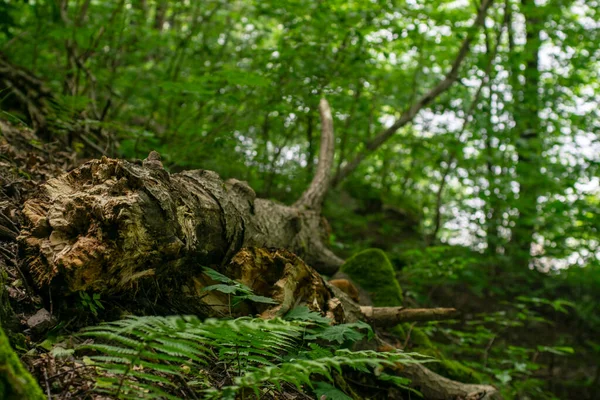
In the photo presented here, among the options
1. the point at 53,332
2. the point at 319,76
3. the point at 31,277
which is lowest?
the point at 53,332

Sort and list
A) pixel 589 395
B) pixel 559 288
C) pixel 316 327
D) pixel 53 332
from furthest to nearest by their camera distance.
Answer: pixel 559 288, pixel 589 395, pixel 316 327, pixel 53 332

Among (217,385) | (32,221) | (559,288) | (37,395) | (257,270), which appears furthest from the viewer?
(559,288)

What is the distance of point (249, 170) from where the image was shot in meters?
6.15

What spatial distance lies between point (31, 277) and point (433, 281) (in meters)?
5.15

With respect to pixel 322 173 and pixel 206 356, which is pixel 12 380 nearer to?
pixel 206 356

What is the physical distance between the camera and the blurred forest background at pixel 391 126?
5.62m

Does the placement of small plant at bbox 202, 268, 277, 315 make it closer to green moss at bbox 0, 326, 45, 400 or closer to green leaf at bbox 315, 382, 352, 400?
green leaf at bbox 315, 382, 352, 400

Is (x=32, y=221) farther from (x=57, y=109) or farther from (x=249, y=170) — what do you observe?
(x=249, y=170)

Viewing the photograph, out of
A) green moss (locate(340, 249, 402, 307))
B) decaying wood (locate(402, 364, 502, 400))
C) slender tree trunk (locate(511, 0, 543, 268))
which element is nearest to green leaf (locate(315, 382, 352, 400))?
decaying wood (locate(402, 364, 502, 400))

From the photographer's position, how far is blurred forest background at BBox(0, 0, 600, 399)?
5625 millimetres

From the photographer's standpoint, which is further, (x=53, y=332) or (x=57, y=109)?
(x=57, y=109)

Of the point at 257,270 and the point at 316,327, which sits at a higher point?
the point at 257,270

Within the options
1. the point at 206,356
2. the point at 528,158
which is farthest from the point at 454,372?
the point at 528,158

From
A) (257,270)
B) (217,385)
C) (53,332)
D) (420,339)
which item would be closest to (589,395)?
(420,339)
